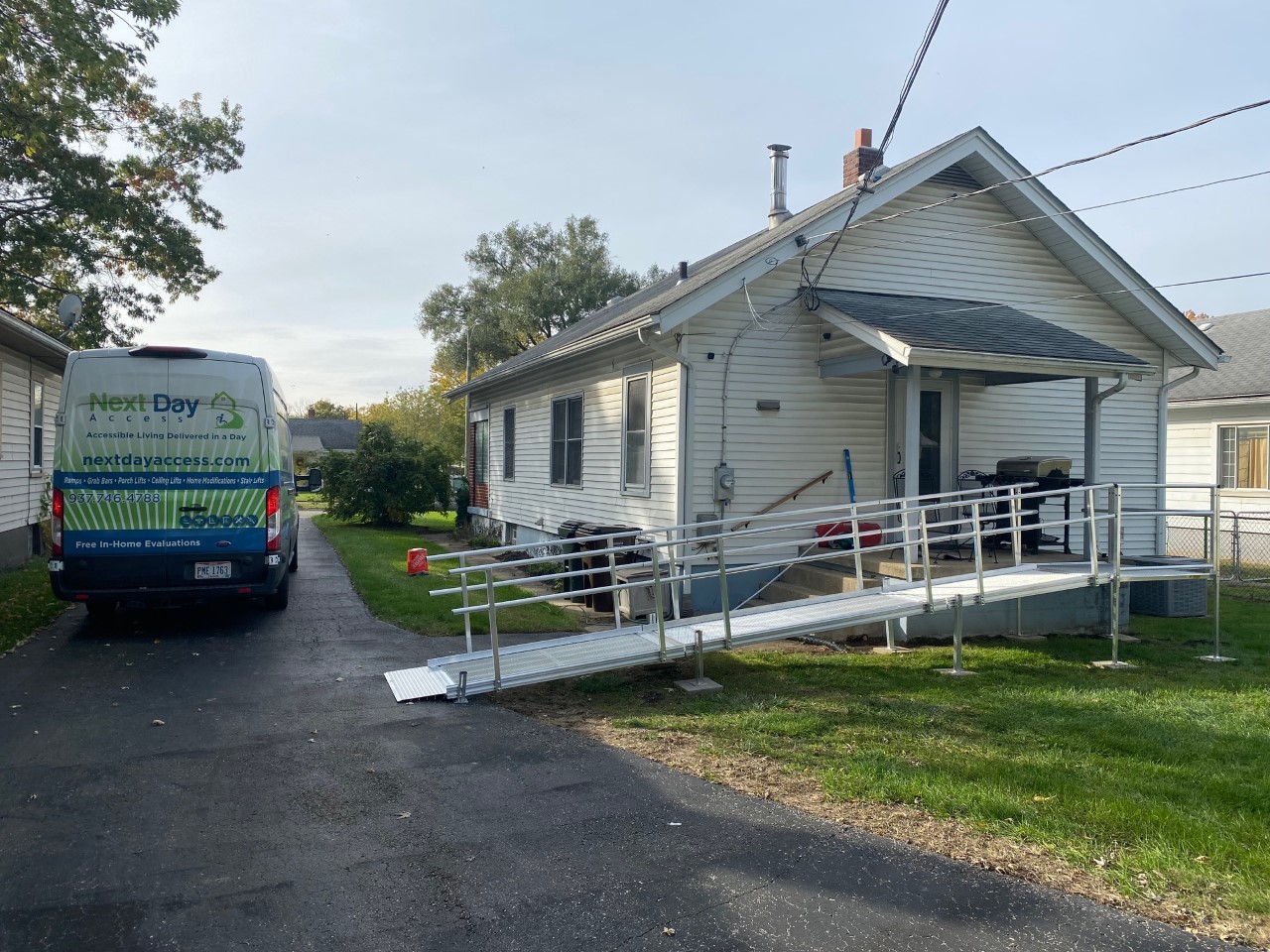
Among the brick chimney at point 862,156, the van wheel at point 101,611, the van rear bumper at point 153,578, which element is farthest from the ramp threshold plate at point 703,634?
the brick chimney at point 862,156

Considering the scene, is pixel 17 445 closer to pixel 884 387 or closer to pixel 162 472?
pixel 162 472

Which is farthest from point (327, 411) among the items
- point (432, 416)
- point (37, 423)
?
point (37, 423)

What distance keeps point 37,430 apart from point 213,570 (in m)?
10.6

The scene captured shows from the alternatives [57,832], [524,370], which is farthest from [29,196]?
[57,832]

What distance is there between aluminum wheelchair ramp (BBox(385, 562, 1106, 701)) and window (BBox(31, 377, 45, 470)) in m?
12.8

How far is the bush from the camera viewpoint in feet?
83.0

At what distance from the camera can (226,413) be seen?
9625mm

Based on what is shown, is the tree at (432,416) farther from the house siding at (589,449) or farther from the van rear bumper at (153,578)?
the van rear bumper at (153,578)

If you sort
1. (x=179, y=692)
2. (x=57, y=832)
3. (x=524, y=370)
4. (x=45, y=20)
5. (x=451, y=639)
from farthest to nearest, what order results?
(x=524, y=370) → (x=45, y=20) → (x=451, y=639) → (x=179, y=692) → (x=57, y=832)

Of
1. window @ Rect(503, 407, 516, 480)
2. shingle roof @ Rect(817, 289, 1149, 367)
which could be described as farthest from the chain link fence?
window @ Rect(503, 407, 516, 480)

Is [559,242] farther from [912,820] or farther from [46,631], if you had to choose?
[912,820]

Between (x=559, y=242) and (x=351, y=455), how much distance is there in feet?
97.8

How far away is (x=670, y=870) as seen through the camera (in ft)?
Answer: 13.6

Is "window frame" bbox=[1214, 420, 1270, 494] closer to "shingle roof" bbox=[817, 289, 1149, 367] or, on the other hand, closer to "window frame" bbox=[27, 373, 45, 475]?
"shingle roof" bbox=[817, 289, 1149, 367]
